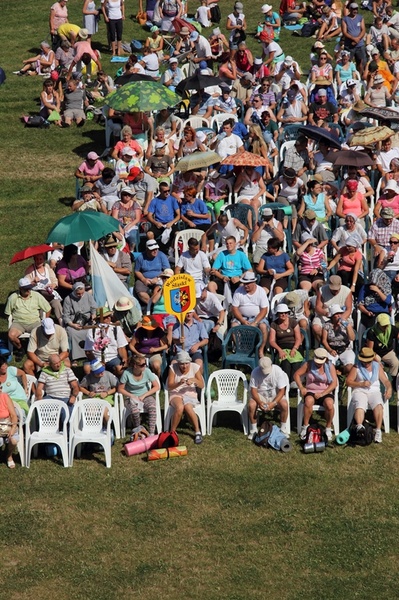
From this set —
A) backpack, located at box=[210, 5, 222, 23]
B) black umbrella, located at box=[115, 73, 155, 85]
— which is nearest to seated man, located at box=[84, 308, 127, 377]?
black umbrella, located at box=[115, 73, 155, 85]

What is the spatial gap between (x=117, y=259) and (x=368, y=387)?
4585mm

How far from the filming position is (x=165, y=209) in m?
19.8

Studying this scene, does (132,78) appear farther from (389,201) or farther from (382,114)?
(389,201)

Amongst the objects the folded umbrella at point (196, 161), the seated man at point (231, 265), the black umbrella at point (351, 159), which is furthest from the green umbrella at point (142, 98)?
the seated man at point (231, 265)

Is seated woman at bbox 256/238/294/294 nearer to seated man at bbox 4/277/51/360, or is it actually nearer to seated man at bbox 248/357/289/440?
seated man at bbox 248/357/289/440

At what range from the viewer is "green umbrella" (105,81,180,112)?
21875 millimetres

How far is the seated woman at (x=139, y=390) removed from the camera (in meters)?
15.9

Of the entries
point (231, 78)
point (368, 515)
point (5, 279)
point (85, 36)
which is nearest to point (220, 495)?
point (368, 515)

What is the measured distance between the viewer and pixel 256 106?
22938 millimetres

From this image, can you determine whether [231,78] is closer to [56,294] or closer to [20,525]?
[56,294]

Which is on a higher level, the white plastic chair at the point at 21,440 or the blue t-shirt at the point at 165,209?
the blue t-shirt at the point at 165,209

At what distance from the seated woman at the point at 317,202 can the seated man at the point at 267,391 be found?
4.33 metres

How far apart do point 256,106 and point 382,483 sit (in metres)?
9.71

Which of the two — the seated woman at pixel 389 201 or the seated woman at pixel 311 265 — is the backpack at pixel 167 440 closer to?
the seated woman at pixel 311 265
